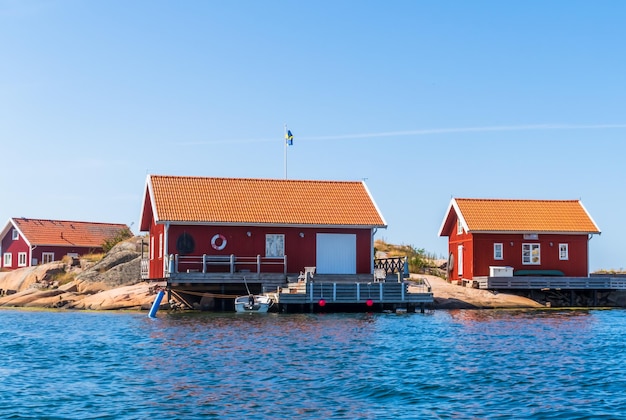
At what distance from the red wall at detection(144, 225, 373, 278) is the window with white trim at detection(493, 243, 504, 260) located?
9700 mm

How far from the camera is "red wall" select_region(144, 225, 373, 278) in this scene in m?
42.7

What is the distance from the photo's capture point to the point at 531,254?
50.7 metres

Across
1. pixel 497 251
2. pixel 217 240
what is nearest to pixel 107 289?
pixel 217 240

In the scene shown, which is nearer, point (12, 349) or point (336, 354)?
point (336, 354)

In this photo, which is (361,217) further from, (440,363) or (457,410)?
(457,410)

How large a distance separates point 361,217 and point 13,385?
27.4 m

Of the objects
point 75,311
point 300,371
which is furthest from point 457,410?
point 75,311

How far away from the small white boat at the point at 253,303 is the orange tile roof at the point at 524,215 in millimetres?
15786

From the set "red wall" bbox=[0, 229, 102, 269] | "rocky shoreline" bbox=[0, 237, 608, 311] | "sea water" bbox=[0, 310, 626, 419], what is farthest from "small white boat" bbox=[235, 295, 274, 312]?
"red wall" bbox=[0, 229, 102, 269]

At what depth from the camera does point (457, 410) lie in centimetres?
1659

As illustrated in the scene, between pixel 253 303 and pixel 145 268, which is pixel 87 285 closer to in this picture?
pixel 145 268

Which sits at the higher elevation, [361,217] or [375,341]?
[361,217]

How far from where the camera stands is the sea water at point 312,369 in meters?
16.8

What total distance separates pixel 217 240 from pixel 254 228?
6.56ft
